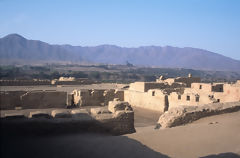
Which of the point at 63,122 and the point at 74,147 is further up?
the point at 63,122

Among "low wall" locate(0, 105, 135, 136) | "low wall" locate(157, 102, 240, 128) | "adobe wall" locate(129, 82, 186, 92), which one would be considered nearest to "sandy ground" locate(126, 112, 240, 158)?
"low wall" locate(0, 105, 135, 136)

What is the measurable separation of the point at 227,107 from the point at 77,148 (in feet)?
24.6

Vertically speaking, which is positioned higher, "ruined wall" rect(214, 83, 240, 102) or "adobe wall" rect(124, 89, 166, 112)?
"ruined wall" rect(214, 83, 240, 102)

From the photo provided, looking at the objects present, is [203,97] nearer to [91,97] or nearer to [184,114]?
[184,114]

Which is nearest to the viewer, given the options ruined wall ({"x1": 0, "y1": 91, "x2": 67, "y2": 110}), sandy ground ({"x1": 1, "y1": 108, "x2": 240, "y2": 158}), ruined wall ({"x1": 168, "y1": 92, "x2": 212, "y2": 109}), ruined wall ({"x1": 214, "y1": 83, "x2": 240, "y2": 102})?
sandy ground ({"x1": 1, "y1": 108, "x2": 240, "y2": 158})

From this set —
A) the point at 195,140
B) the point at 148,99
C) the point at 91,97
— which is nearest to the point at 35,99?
the point at 91,97

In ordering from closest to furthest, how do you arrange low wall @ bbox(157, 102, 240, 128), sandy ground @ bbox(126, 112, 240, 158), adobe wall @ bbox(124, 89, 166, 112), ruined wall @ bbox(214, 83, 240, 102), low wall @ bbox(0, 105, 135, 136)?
low wall @ bbox(0, 105, 135, 136), sandy ground @ bbox(126, 112, 240, 158), low wall @ bbox(157, 102, 240, 128), ruined wall @ bbox(214, 83, 240, 102), adobe wall @ bbox(124, 89, 166, 112)

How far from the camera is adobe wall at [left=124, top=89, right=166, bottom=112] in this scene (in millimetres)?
17328

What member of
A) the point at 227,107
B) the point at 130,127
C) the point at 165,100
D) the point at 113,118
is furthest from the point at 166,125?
the point at 165,100

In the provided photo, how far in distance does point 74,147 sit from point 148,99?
40.5ft

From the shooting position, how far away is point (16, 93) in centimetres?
1593

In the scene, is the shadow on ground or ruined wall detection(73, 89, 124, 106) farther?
ruined wall detection(73, 89, 124, 106)

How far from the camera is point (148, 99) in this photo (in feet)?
61.3

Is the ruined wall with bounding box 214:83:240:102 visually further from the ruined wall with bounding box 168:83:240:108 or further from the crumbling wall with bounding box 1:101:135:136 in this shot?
the crumbling wall with bounding box 1:101:135:136
